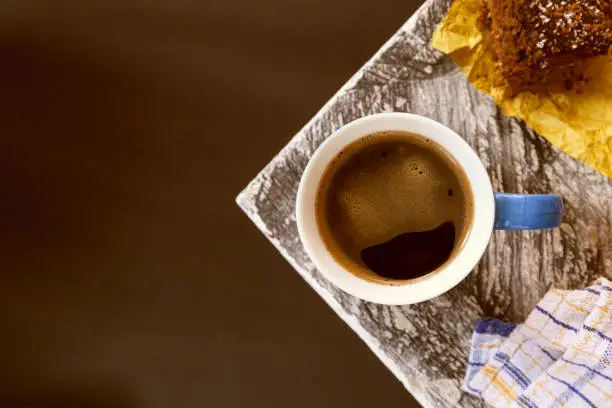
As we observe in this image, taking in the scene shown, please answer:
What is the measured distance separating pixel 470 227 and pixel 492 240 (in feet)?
0.32

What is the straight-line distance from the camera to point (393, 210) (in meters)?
0.71

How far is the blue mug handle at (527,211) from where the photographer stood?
616 millimetres

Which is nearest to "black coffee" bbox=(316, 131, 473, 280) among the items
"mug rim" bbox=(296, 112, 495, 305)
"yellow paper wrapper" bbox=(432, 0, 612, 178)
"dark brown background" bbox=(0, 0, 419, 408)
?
"mug rim" bbox=(296, 112, 495, 305)

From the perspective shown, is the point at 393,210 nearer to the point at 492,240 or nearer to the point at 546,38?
the point at 492,240

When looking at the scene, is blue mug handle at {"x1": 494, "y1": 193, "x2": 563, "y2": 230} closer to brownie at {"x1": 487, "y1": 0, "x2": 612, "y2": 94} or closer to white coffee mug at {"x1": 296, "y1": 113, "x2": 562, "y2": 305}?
white coffee mug at {"x1": 296, "y1": 113, "x2": 562, "y2": 305}

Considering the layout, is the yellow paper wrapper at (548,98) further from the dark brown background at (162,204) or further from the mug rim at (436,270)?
the dark brown background at (162,204)

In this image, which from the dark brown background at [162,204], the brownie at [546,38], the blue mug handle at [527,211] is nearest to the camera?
the blue mug handle at [527,211]

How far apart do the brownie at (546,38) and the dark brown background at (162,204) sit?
44 centimetres

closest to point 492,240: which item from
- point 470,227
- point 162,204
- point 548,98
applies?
point 470,227

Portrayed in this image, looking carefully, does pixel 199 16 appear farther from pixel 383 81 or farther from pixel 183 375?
pixel 183 375

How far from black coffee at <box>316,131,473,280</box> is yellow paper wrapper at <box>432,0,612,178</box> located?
159mm

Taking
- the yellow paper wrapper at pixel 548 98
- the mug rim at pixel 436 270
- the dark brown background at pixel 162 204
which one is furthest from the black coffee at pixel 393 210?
the dark brown background at pixel 162 204

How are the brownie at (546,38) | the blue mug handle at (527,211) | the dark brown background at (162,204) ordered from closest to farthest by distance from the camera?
the blue mug handle at (527,211) < the brownie at (546,38) < the dark brown background at (162,204)

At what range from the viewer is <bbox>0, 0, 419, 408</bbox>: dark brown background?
119cm
